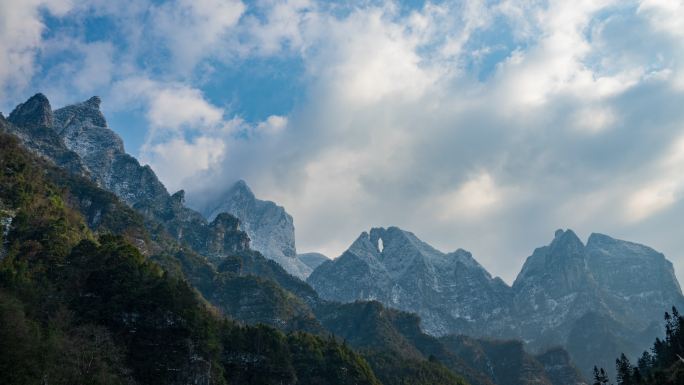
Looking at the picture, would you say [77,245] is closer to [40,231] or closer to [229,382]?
[40,231]

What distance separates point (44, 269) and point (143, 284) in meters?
29.2

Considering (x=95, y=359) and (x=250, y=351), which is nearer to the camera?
(x=95, y=359)

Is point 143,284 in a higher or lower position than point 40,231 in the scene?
lower

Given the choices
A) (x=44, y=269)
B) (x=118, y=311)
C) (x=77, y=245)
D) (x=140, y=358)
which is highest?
(x=77, y=245)

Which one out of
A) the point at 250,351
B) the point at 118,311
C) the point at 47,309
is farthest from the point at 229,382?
the point at 47,309

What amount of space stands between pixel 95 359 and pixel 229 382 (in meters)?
60.4

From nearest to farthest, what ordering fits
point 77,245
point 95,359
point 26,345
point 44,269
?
point 26,345
point 95,359
point 44,269
point 77,245

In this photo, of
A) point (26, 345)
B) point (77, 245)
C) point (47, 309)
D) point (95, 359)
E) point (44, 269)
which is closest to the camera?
point (26, 345)

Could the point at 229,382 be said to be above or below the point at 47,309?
below

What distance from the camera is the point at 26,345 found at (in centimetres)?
11212

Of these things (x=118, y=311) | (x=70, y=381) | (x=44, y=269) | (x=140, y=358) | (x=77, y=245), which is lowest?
(x=70, y=381)

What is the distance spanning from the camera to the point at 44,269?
176 meters

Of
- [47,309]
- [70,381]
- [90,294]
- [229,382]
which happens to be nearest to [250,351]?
[229,382]

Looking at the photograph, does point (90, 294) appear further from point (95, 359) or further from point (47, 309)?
point (95, 359)
